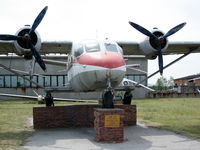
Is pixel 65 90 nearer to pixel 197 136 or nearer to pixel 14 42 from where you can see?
pixel 14 42

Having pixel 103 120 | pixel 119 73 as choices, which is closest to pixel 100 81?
pixel 119 73

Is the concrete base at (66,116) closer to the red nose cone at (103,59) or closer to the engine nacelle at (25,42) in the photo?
the engine nacelle at (25,42)

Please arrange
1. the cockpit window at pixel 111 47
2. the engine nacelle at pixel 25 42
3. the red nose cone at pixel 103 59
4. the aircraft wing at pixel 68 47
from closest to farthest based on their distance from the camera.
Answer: the red nose cone at pixel 103 59
the cockpit window at pixel 111 47
the engine nacelle at pixel 25 42
the aircraft wing at pixel 68 47

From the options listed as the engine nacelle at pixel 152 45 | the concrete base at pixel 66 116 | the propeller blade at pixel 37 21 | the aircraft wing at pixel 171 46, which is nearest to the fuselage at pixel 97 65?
the concrete base at pixel 66 116

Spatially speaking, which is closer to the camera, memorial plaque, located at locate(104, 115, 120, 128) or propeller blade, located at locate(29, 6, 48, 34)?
memorial plaque, located at locate(104, 115, 120, 128)

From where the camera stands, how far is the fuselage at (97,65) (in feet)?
36.2

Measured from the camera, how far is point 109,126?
10.2m

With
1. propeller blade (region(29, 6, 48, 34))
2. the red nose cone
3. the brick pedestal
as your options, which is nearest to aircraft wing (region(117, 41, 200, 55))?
propeller blade (region(29, 6, 48, 34))

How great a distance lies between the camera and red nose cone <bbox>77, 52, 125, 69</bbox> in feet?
36.1

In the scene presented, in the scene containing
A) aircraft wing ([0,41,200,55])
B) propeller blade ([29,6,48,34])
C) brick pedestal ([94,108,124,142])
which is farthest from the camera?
aircraft wing ([0,41,200,55])

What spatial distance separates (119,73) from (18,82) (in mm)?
36966

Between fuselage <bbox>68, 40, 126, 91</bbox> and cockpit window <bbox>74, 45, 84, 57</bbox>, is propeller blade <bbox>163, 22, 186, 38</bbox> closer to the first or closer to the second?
fuselage <bbox>68, 40, 126, 91</bbox>

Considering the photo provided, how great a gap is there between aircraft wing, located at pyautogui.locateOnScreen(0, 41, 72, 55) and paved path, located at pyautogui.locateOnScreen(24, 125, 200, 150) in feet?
13.8

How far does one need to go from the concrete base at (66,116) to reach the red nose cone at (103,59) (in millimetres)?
3008
